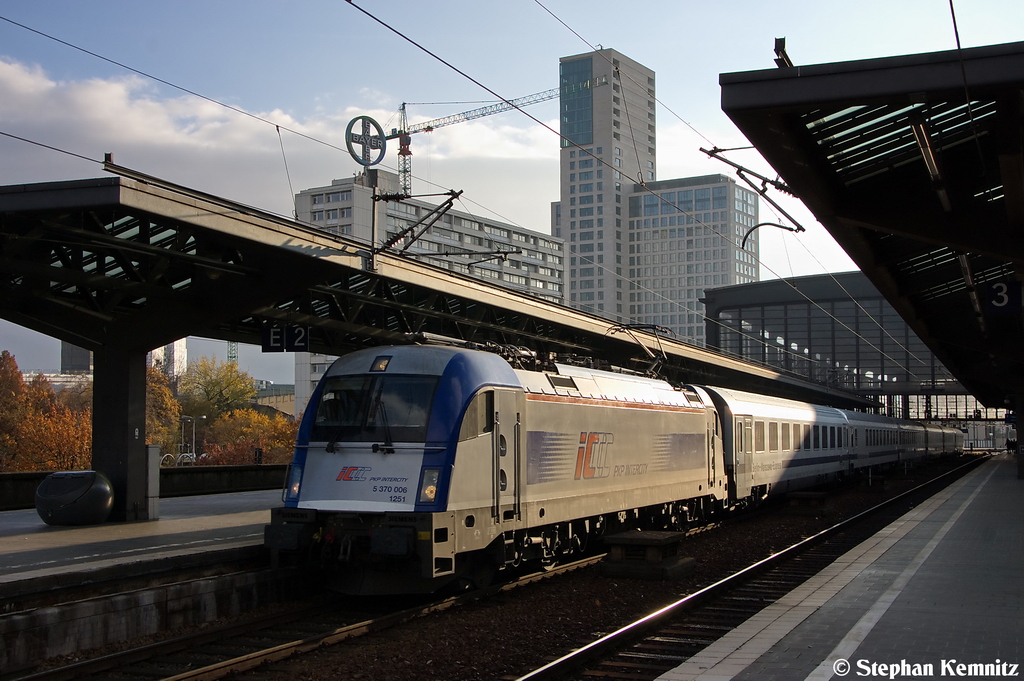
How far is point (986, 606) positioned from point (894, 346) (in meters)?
65.5

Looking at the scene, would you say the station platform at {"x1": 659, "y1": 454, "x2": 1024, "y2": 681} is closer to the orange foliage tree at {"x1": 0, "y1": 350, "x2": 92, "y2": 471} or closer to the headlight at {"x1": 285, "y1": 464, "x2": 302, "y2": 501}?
the headlight at {"x1": 285, "y1": 464, "x2": 302, "y2": 501}

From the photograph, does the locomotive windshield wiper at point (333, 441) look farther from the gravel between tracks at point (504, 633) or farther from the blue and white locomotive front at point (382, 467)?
the gravel between tracks at point (504, 633)

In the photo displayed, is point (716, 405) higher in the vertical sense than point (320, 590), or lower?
higher

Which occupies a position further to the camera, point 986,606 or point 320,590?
point 320,590

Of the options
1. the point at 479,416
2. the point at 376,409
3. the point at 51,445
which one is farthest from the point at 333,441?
the point at 51,445

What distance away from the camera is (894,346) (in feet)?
235

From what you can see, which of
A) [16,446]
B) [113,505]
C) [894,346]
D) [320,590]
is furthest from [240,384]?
[320,590]

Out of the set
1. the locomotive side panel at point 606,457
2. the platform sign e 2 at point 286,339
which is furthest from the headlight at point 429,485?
the platform sign e 2 at point 286,339

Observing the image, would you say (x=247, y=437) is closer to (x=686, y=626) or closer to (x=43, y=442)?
(x=43, y=442)

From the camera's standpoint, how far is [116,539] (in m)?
16.6

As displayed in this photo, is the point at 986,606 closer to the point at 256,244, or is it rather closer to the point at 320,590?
the point at 320,590

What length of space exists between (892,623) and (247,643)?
6.84 meters

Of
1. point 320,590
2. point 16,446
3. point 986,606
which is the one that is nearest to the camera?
point 986,606

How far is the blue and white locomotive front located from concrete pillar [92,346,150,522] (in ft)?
30.5
